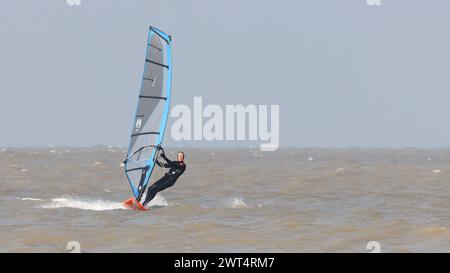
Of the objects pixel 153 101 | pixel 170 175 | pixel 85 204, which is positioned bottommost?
pixel 85 204

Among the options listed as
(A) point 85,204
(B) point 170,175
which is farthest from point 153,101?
(A) point 85,204

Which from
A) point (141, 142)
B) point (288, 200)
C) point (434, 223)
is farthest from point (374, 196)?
point (141, 142)

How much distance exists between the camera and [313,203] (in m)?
24.4

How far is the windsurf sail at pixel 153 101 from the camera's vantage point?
2086 centimetres

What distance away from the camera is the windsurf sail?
20.9 m

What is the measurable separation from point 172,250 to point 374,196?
13.0 metres

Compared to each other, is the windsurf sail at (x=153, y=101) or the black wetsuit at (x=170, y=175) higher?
the windsurf sail at (x=153, y=101)

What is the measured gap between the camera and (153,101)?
68.7ft

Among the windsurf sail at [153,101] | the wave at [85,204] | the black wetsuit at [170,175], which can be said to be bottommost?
the wave at [85,204]

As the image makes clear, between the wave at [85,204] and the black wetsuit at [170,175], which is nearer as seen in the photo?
the black wetsuit at [170,175]

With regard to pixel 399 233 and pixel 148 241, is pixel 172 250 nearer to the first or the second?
pixel 148 241

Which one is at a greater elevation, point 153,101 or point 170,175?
point 153,101

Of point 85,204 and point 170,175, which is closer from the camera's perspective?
point 170,175

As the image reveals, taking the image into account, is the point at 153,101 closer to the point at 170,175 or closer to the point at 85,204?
the point at 170,175
